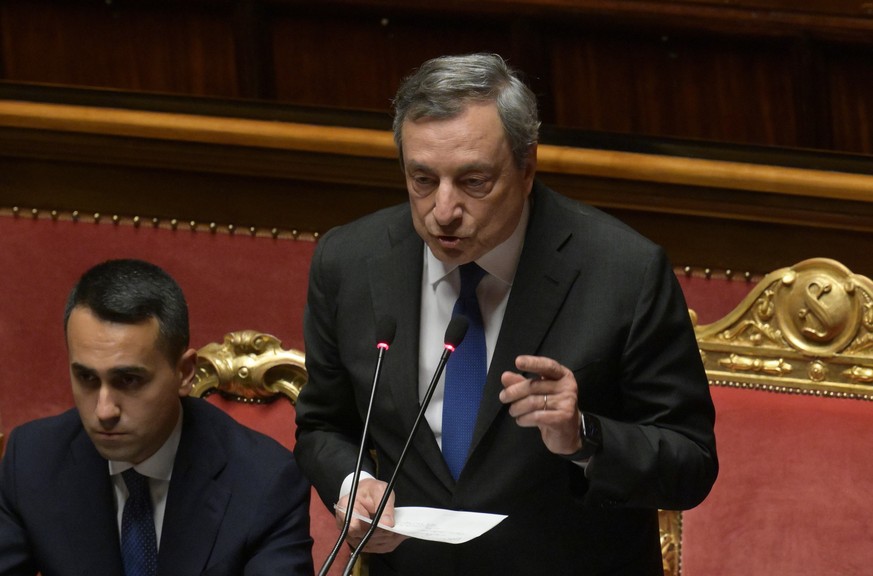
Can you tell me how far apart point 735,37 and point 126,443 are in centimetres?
114

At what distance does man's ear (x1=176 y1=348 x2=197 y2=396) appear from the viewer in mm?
1379

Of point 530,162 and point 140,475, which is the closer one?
point 530,162

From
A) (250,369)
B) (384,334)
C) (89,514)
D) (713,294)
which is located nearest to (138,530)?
(89,514)

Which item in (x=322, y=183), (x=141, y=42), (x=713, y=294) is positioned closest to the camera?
(x=713, y=294)

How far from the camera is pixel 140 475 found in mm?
1383

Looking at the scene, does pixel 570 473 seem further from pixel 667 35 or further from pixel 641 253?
pixel 667 35

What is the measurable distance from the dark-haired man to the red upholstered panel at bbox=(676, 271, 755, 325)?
0.68 m

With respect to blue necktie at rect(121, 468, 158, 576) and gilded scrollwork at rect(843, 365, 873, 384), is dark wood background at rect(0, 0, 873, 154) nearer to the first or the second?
gilded scrollwork at rect(843, 365, 873, 384)

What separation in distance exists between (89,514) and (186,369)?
163mm

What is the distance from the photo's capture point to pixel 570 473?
3.95 feet

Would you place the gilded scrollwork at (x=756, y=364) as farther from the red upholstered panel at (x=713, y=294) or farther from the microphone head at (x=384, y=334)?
the microphone head at (x=384, y=334)

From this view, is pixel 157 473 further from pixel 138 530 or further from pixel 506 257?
pixel 506 257

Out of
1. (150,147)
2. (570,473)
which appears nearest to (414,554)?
(570,473)

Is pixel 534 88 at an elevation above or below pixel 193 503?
above
